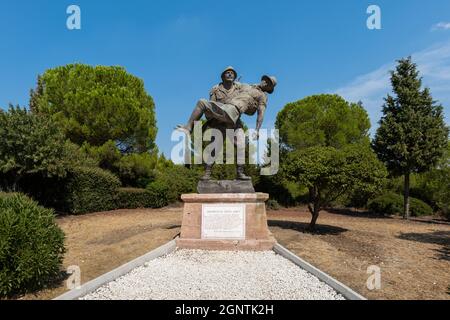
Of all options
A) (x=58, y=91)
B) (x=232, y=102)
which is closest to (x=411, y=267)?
(x=232, y=102)

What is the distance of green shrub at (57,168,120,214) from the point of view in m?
17.1

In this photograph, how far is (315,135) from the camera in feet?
83.9

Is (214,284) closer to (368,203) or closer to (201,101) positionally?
(201,101)

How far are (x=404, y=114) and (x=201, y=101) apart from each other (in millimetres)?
15727

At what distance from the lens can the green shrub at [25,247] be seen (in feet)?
16.6

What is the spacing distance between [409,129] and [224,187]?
15.5 m

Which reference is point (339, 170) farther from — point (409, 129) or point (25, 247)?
point (409, 129)

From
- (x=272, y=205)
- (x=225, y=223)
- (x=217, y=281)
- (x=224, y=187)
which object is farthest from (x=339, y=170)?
(x=272, y=205)

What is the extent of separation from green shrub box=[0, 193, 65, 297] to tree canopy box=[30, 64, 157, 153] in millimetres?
15951

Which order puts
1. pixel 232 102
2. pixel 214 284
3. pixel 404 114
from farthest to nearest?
pixel 404 114, pixel 232 102, pixel 214 284

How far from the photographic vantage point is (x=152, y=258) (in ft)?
23.3

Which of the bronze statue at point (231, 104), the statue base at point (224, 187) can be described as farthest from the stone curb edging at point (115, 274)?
the bronze statue at point (231, 104)

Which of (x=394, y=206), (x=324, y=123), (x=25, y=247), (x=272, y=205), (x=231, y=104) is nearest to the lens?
(x=25, y=247)

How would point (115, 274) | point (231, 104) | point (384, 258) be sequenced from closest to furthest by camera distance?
1. point (115, 274)
2. point (384, 258)
3. point (231, 104)
